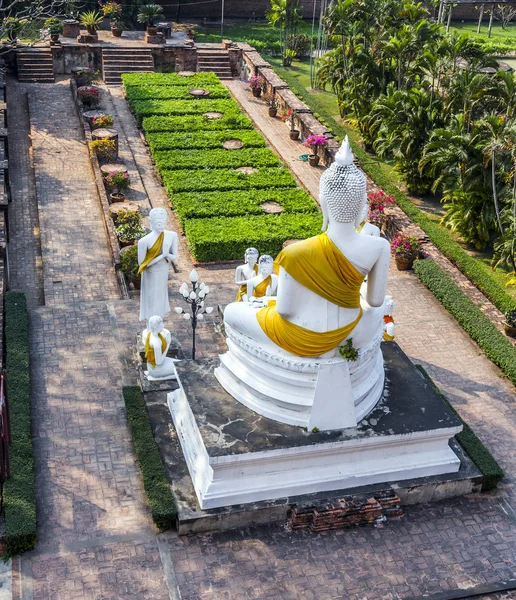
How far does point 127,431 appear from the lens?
14.6 meters

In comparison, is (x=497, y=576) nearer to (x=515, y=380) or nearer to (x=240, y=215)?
(x=515, y=380)

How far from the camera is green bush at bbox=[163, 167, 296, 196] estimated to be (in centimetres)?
2322

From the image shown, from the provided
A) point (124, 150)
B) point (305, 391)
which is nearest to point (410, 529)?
point (305, 391)

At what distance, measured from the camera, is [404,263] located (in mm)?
20344

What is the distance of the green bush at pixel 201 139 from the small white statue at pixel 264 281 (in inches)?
425

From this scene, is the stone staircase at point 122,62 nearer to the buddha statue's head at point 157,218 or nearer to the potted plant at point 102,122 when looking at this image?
the potted plant at point 102,122

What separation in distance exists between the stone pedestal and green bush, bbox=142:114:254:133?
14.5 meters

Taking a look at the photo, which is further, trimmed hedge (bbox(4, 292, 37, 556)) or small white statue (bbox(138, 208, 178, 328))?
small white statue (bbox(138, 208, 178, 328))

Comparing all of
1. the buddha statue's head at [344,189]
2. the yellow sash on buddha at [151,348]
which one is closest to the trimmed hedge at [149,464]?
the yellow sash on buddha at [151,348]

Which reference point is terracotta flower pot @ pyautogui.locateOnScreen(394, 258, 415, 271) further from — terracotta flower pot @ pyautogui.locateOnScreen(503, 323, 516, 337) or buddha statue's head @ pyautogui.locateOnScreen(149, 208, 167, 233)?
buddha statue's head @ pyautogui.locateOnScreen(149, 208, 167, 233)


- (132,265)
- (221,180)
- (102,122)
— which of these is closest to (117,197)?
(221,180)

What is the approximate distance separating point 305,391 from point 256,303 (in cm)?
167

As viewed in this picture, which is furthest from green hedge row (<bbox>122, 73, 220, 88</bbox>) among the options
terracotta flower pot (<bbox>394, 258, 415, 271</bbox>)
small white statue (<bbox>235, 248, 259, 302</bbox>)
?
small white statue (<bbox>235, 248, 259, 302</bbox>)

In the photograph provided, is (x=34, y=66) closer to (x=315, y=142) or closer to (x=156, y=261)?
Result: (x=315, y=142)
